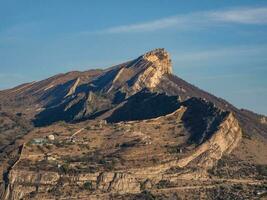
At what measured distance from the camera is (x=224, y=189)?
18225cm

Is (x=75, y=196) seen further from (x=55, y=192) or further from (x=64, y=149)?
(x=64, y=149)

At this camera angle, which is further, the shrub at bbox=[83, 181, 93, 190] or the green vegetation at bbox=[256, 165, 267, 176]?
the green vegetation at bbox=[256, 165, 267, 176]

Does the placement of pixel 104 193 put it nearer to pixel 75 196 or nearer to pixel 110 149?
pixel 75 196

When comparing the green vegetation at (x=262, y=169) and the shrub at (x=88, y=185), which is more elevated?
the green vegetation at (x=262, y=169)

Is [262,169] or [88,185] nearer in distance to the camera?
[88,185]

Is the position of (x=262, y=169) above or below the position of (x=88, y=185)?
above

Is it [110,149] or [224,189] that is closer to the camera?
[224,189]

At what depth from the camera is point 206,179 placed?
615 ft

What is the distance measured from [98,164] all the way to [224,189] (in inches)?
939

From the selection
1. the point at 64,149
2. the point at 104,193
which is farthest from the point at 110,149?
the point at 104,193

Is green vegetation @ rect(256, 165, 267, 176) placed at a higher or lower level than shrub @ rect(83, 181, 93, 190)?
higher

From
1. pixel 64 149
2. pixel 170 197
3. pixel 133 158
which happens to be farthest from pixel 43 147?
pixel 170 197

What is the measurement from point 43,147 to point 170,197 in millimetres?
32376

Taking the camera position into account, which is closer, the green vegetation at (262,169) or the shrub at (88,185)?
the shrub at (88,185)
